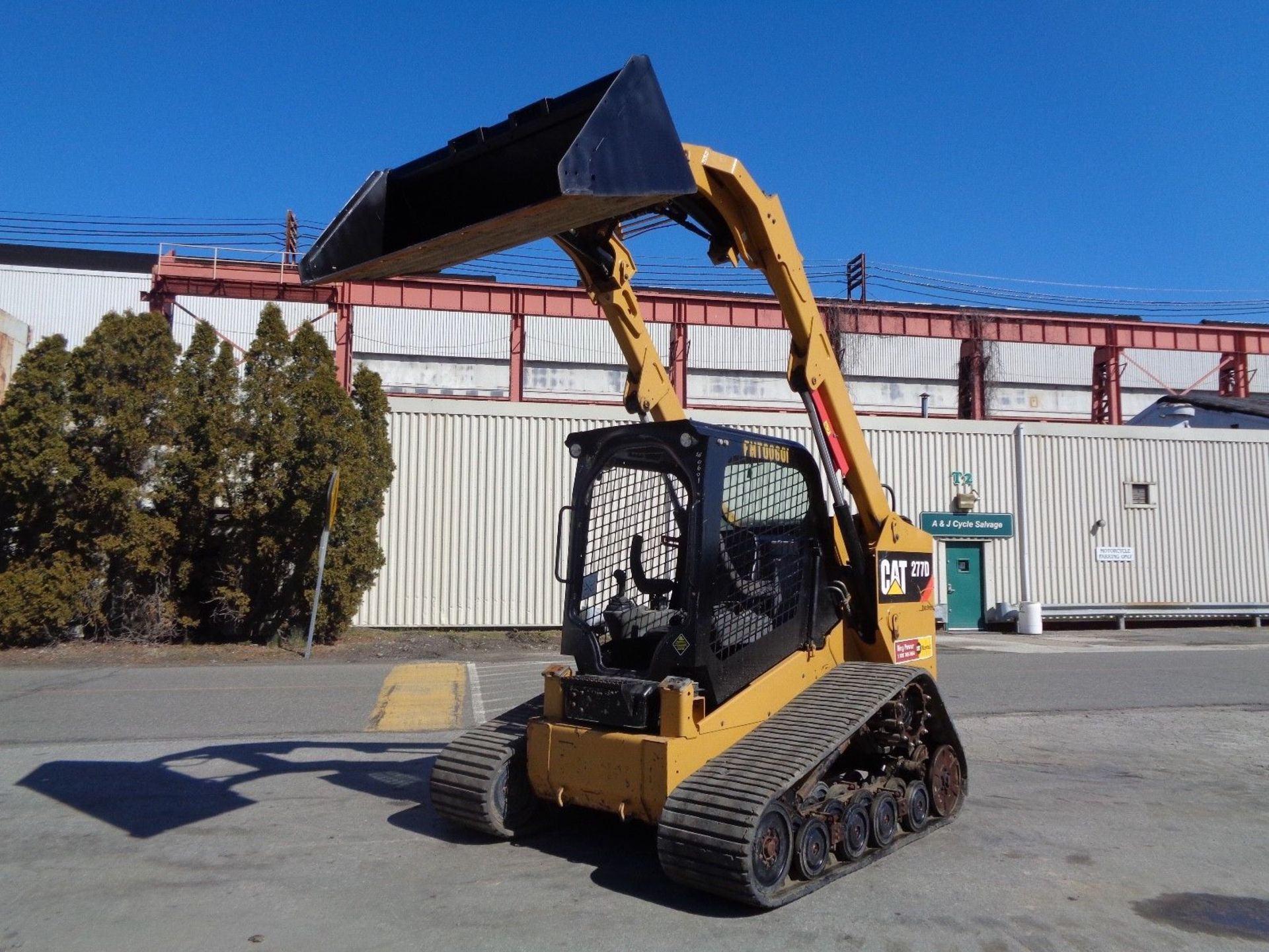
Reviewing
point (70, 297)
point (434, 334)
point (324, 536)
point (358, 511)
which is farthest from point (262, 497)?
point (70, 297)

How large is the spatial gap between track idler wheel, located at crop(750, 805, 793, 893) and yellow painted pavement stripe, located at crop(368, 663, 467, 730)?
580cm

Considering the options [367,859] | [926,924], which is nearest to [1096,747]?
[926,924]

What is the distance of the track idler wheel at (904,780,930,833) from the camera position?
618cm

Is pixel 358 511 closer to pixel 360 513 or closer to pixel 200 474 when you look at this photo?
pixel 360 513

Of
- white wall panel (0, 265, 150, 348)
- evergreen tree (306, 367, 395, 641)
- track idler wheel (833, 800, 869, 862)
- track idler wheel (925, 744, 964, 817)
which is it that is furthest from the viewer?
white wall panel (0, 265, 150, 348)

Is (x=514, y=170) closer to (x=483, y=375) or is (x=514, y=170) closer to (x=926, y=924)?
(x=926, y=924)

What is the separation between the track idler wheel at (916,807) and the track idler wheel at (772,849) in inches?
53.9

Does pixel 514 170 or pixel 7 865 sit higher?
pixel 514 170

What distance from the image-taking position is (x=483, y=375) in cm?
3641

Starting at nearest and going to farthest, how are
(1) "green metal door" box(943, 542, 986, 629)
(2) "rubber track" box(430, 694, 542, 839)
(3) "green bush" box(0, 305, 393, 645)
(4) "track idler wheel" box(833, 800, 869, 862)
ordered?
(4) "track idler wheel" box(833, 800, 869, 862) → (2) "rubber track" box(430, 694, 542, 839) → (3) "green bush" box(0, 305, 393, 645) → (1) "green metal door" box(943, 542, 986, 629)

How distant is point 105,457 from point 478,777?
44.5 ft

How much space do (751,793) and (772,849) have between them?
32 cm

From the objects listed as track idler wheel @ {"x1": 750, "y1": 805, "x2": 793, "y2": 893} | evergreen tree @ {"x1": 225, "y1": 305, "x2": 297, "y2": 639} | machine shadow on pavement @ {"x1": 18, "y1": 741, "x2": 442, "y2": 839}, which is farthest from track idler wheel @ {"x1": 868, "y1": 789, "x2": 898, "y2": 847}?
evergreen tree @ {"x1": 225, "y1": 305, "x2": 297, "y2": 639}

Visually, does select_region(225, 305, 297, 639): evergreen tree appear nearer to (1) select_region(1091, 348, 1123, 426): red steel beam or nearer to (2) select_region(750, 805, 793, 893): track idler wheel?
(2) select_region(750, 805, 793, 893): track idler wheel
